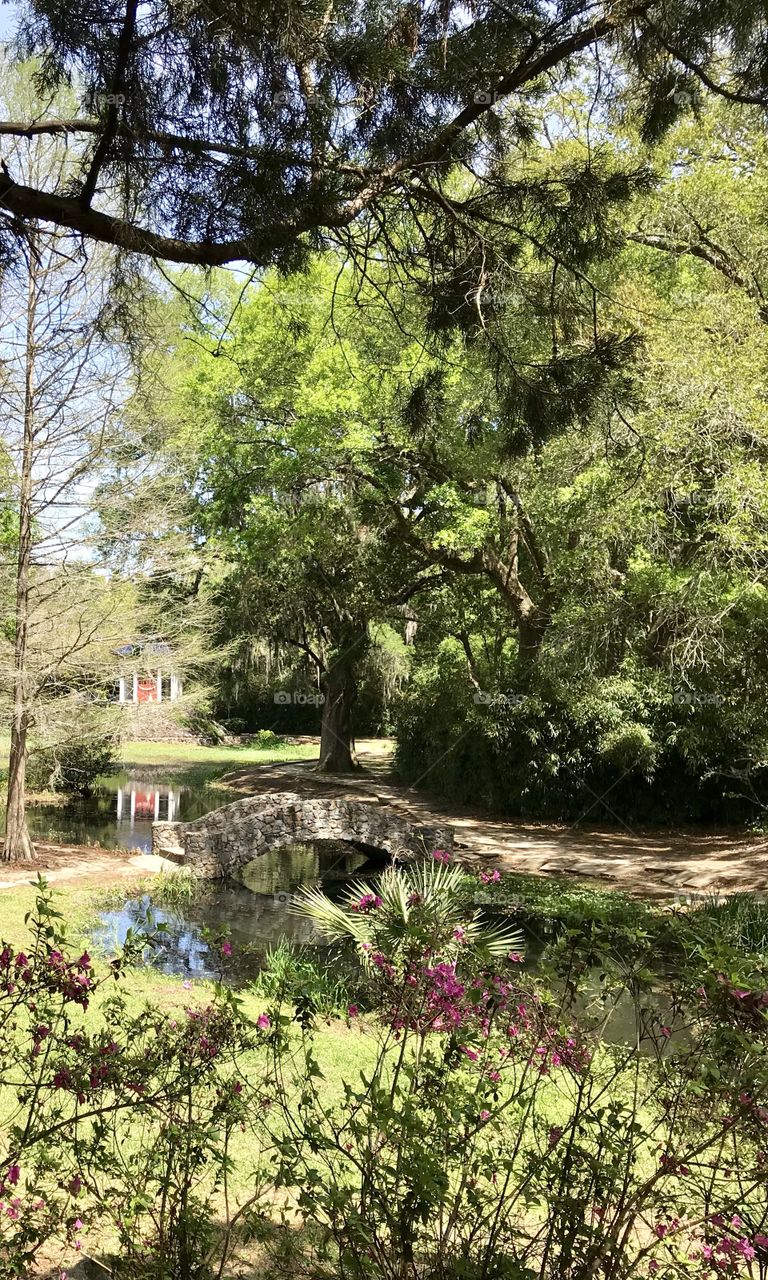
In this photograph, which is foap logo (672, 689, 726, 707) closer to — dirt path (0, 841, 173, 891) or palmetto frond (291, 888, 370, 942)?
palmetto frond (291, 888, 370, 942)

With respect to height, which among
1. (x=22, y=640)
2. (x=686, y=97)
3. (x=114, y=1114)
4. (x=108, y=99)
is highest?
(x=686, y=97)

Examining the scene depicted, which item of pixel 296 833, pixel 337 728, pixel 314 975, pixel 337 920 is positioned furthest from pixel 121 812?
pixel 314 975

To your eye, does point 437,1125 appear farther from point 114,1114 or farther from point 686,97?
point 686,97

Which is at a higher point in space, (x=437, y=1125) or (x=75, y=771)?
(x=437, y=1125)

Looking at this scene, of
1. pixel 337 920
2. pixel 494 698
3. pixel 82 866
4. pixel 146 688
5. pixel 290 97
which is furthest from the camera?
pixel 494 698

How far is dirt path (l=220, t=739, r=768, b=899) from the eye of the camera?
12.1 m

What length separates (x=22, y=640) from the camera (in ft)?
39.7

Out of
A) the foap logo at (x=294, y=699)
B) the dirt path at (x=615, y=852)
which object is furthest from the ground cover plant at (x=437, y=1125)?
the foap logo at (x=294, y=699)

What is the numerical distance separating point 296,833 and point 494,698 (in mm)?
5541

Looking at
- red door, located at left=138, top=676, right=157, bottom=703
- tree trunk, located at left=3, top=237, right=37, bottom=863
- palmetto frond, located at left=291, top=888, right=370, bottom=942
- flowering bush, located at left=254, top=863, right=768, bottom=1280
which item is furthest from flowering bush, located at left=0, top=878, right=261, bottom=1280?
red door, located at left=138, top=676, right=157, bottom=703

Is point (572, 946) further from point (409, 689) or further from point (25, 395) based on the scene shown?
point (409, 689)

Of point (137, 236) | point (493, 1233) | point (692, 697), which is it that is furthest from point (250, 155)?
point (692, 697)

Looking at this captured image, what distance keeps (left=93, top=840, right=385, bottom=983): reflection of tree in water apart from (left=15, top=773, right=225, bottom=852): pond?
2.35m

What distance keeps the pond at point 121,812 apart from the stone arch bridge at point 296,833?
175 cm
